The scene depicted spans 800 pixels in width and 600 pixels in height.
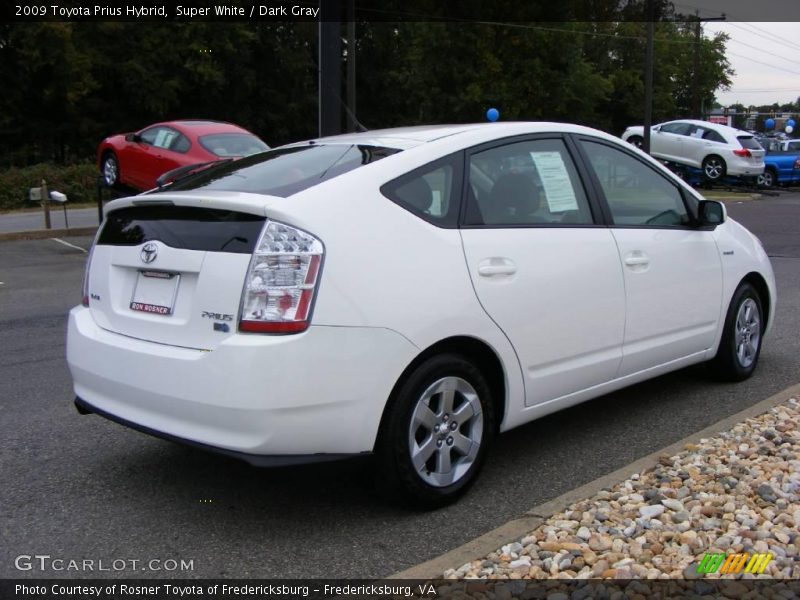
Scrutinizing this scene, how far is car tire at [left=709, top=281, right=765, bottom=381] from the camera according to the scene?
571cm

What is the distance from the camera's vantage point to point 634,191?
518cm

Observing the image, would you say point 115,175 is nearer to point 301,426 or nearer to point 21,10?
point 301,426

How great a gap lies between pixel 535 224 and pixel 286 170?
48.4 inches

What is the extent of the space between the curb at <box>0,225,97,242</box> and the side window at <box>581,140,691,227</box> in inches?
484

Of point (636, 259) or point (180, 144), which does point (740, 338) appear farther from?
point (180, 144)

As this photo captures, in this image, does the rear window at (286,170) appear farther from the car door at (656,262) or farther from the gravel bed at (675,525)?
the gravel bed at (675,525)

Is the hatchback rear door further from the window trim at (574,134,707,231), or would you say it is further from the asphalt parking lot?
the window trim at (574,134,707,231)

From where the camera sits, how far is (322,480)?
4332 mm

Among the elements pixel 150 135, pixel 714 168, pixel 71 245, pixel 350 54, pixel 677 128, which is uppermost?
pixel 350 54

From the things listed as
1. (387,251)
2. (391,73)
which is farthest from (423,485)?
(391,73)

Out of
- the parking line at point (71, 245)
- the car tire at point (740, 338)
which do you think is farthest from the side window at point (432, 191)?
the parking line at point (71, 245)

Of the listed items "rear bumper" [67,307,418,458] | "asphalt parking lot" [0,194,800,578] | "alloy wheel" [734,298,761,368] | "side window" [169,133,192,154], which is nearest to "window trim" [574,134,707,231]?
"alloy wheel" [734,298,761,368]

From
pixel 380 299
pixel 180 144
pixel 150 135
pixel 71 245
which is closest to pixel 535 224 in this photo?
pixel 380 299

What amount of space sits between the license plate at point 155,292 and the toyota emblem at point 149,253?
57mm
